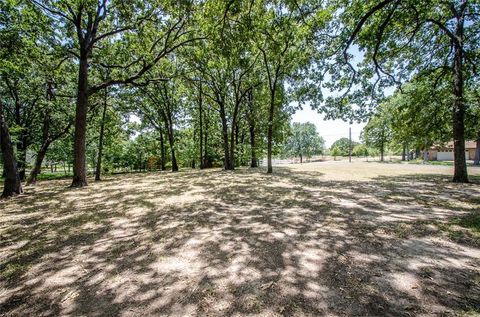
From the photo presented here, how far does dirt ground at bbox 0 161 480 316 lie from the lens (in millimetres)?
2287

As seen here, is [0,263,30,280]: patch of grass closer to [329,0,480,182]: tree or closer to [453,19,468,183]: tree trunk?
[329,0,480,182]: tree

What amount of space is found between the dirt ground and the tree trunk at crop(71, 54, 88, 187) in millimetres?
5477

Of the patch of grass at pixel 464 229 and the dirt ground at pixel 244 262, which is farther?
the patch of grass at pixel 464 229

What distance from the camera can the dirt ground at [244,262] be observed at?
2.29m

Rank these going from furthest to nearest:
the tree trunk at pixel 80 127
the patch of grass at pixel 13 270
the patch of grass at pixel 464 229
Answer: the tree trunk at pixel 80 127, the patch of grass at pixel 464 229, the patch of grass at pixel 13 270

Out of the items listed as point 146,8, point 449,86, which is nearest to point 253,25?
Answer: point 146,8

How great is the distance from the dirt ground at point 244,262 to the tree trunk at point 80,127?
5.48m

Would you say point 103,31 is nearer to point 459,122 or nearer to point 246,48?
point 246,48

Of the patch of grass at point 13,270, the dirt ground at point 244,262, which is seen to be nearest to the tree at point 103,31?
the dirt ground at point 244,262

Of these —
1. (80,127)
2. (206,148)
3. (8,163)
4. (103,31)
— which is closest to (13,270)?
(8,163)

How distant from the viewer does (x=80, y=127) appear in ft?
36.1

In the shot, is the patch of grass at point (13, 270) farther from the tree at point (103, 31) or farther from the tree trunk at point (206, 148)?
the tree trunk at point (206, 148)

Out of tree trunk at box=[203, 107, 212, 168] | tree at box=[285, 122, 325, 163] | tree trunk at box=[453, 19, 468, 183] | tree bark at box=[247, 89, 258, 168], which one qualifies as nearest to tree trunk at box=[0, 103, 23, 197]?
tree bark at box=[247, 89, 258, 168]

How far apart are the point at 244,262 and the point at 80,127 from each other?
1186 cm
